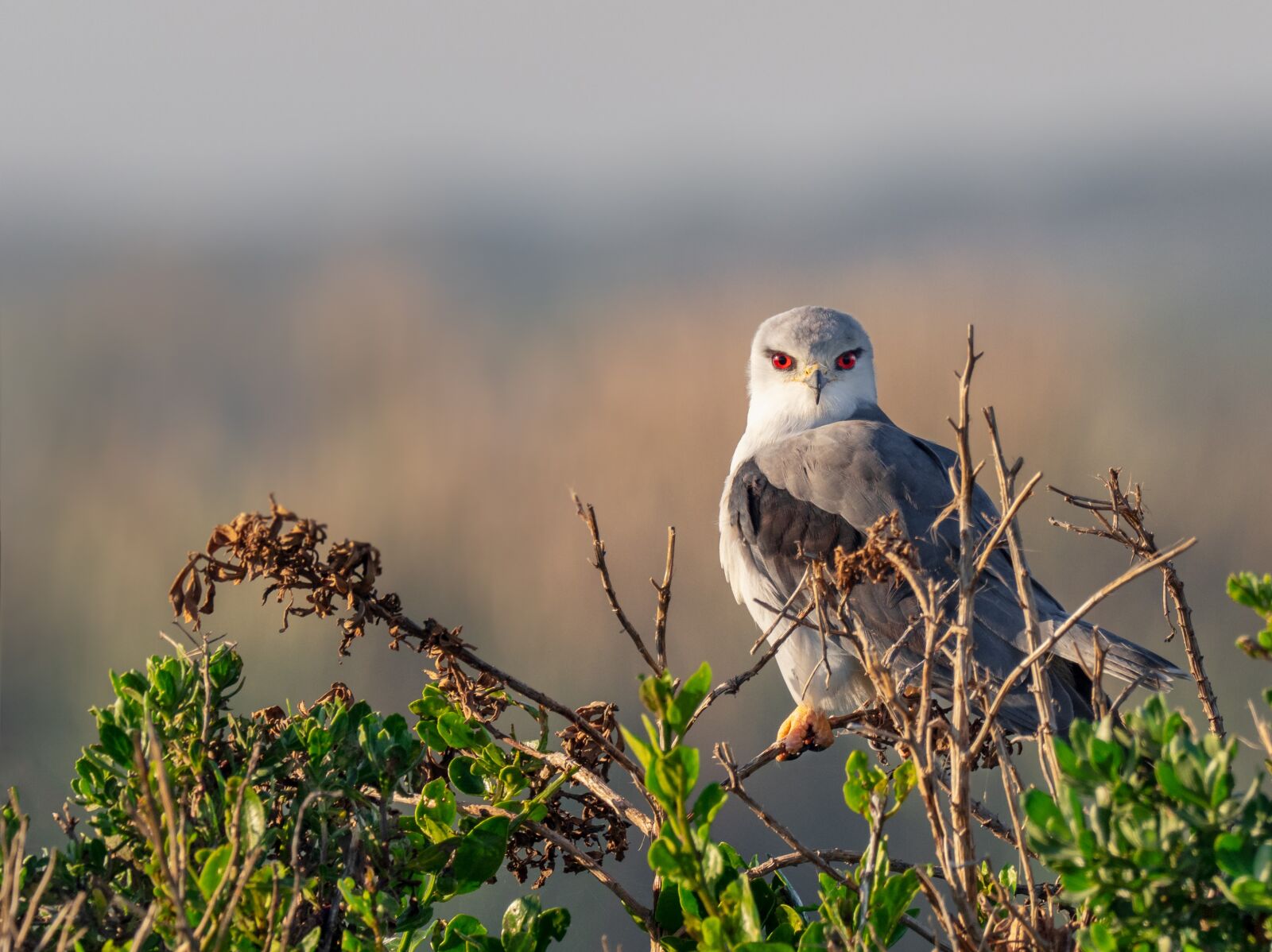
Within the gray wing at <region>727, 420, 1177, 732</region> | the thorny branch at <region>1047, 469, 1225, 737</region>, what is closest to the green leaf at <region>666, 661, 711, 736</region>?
the thorny branch at <region>1047, 469, 1225, 737</region>

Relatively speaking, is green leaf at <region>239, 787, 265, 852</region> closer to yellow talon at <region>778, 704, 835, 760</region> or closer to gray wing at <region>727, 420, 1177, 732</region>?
yellow talon at <region>778, 704, 835, 760</region>

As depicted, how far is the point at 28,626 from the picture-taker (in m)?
9.93

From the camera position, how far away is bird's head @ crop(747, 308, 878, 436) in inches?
185

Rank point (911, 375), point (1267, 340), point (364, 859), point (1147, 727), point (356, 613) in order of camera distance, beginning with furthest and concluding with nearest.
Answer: point (1267, 340)
point (911, 375)
point (356, 613)
point (364, 859)
point (1147, 727)

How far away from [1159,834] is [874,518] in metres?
2.72

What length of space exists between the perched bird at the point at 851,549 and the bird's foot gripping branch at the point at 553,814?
5.23 feet

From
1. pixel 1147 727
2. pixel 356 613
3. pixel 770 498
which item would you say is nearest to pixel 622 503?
pixel 770 498

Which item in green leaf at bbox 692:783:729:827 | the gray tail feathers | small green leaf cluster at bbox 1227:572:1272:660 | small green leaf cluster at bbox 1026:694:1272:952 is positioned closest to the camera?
small green leaf cluster at bbox 1026:694:1272:952

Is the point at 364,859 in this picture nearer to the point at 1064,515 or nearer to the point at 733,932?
the point at 733,932

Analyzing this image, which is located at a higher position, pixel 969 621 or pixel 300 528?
pixel 300 528

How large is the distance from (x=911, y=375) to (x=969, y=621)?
840cm

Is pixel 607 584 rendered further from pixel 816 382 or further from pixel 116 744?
pixel 816 382

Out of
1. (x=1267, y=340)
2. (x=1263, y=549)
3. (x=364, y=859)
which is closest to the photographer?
(x=364, y=859)

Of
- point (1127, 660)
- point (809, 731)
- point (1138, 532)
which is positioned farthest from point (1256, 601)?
point (809, 731)
